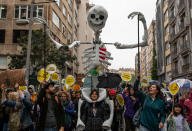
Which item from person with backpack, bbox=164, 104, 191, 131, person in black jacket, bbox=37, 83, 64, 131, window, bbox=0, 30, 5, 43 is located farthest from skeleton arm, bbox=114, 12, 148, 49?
window, bbox=0, 30, 5, 43

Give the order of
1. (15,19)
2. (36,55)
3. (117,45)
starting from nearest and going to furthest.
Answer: (117,45) → (36,55) → (15,19)

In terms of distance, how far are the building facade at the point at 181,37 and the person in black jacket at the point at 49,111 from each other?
23.9 meters

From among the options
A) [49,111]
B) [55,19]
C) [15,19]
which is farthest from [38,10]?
[49,111]

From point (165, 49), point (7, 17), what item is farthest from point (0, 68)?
point (165, 49)

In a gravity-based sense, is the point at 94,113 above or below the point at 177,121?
above

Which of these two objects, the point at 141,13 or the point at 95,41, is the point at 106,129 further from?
the point at 141,13

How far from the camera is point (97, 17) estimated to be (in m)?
6.12

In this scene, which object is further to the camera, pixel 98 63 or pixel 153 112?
pixel 98 63

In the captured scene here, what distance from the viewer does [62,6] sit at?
31344 millimetres

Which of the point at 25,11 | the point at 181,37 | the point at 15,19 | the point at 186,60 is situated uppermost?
the point at 25,11

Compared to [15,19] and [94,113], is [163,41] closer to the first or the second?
[15,19]

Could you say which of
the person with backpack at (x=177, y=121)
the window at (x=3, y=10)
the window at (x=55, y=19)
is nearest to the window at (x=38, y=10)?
the window at (x=55, y=19)

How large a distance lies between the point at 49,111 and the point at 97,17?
304 centimetres

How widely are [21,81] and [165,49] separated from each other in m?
40.1
